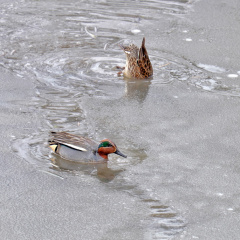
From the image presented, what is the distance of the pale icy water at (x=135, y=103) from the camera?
531cm

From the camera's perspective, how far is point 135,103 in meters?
7.61

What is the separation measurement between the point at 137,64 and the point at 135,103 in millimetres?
946

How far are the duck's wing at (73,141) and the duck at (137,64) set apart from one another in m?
2.66

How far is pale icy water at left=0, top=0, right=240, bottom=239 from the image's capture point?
5.31 metres

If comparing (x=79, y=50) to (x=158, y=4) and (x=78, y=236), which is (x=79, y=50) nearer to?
(x=158, y=4)

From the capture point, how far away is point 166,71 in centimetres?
878

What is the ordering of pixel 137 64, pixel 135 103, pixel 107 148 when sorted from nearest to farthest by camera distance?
pixel 107 148, pixel 135 103, pixel 137 64

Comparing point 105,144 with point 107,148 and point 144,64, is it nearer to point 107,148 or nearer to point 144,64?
point 107,148

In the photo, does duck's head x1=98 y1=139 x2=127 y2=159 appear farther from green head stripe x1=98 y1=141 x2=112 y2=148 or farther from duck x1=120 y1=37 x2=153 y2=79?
duck x1=120 y1=37 x2=153 y2=79

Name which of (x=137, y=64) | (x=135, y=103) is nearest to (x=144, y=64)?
(x=137, y=64)

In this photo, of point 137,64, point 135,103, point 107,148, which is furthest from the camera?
point 137,64

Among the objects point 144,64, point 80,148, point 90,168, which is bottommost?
point 90,168

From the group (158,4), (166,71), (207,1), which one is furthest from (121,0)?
(166,71)

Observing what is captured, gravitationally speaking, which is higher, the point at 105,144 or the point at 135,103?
the point at 105,144
